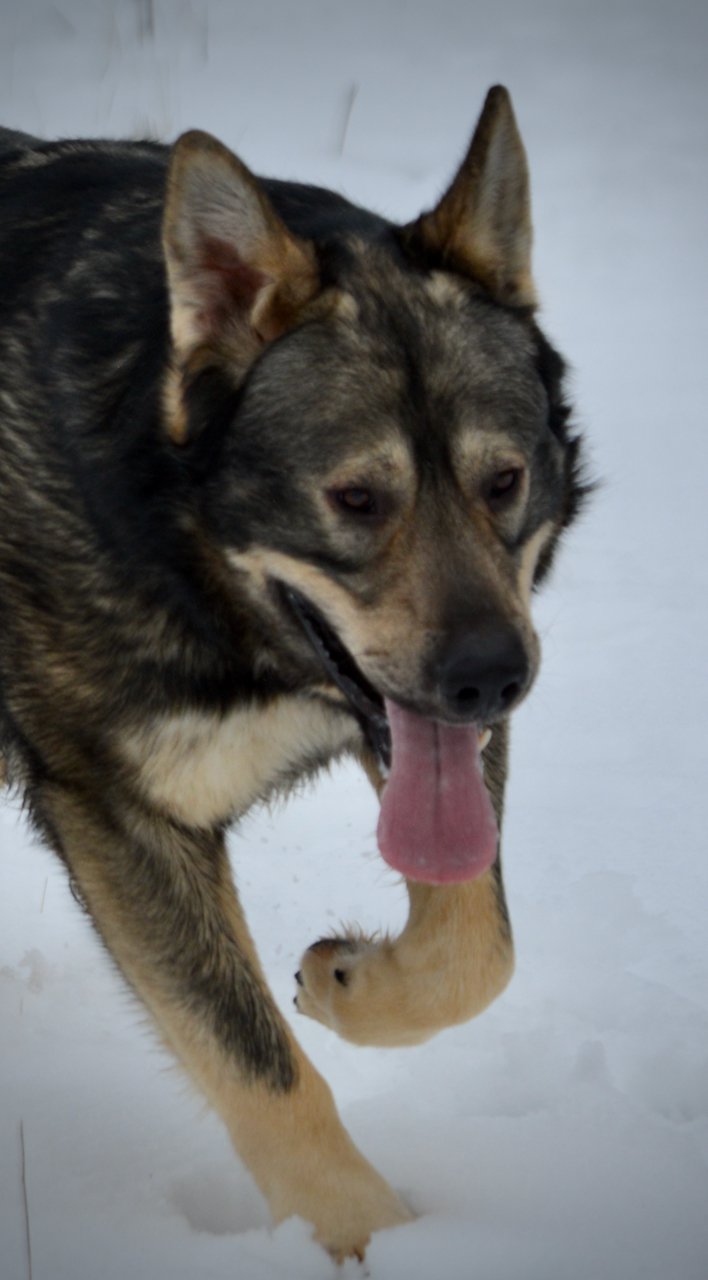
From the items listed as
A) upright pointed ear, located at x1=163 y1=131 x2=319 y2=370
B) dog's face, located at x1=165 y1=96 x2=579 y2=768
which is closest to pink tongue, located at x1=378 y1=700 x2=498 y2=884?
dog's face, located at x1=165 y1=96 x2=579 y2=768

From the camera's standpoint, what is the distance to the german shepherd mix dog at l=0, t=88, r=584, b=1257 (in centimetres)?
251

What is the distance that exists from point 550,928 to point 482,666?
147 cm

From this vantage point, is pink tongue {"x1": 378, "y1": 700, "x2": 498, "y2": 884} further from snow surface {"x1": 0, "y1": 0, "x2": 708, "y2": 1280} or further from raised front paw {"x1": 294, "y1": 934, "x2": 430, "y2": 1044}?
snow surface {"x1": 0, "y1": 0, "x2": 708, "y2": 1280}

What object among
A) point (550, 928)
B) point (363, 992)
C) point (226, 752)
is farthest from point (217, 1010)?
point (550, 928)

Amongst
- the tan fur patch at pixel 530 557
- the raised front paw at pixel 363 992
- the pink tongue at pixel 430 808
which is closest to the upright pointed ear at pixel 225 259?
the tan fur patch at pixel 530 557

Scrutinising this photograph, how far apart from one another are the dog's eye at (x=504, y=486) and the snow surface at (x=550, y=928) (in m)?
1.25

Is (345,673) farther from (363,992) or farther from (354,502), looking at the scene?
(363,992)

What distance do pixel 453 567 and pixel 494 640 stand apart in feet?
0.45

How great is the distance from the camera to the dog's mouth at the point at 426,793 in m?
2.67

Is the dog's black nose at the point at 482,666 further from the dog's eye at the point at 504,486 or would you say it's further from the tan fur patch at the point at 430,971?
the tan fur patch at the point at 430,971

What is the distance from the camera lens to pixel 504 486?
2596 millimetres

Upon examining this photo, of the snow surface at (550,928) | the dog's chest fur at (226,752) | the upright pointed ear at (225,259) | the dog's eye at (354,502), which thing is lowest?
the snow surface at (550,928)

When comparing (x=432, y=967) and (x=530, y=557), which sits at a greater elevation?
(x=530, y=557)

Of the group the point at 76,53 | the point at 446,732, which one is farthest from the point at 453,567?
the point at 76,53
